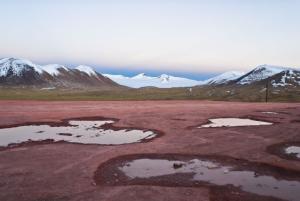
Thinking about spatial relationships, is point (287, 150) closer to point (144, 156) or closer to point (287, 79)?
point (144, 156)

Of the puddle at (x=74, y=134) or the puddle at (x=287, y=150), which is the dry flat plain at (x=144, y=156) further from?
the puddle at (x=74, y=134)

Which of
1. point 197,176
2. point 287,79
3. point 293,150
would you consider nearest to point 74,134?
point 197,176

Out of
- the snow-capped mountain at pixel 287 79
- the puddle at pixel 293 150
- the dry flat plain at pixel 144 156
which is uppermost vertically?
the snow-capped mountain at pixel 287 79

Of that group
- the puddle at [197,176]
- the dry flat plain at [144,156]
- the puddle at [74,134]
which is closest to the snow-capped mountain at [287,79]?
the dry flat plain at [144,156]

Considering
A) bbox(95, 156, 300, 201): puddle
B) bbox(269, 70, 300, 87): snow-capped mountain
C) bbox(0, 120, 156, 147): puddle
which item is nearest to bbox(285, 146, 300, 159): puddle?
bbox(95, 156, 300, 201): puddle

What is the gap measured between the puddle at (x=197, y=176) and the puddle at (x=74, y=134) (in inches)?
321

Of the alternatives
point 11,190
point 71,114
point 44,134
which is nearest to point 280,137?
point 44,134

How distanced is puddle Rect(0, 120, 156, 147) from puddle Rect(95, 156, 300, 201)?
817 centimetres

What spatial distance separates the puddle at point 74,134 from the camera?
3141 cm

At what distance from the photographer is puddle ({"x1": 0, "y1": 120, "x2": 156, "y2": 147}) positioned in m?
31.4

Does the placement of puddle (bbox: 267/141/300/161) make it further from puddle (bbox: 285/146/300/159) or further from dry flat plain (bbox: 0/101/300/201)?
dry flat plain (bbox: 0/101/300/201)

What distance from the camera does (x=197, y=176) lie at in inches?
793

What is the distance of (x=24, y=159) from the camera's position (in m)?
23.8

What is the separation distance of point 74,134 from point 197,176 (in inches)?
689
